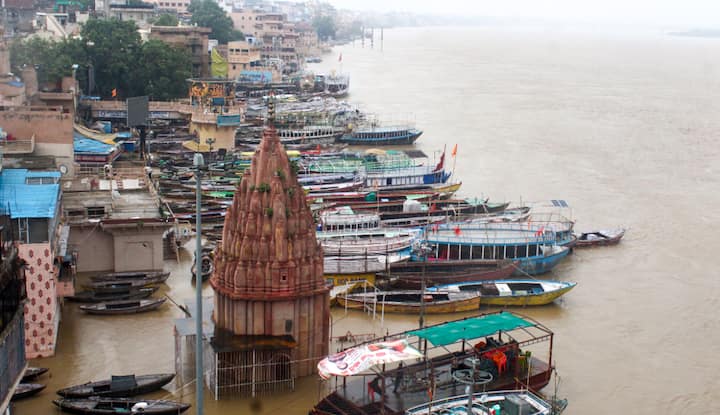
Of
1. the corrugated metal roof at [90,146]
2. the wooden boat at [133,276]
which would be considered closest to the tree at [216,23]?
the corrugated metal roof at [90,146]

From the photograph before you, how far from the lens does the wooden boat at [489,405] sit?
55.8 ft

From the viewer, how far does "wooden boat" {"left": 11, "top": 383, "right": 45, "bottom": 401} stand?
18672 millimetres

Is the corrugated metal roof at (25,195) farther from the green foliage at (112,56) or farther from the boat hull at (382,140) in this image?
the green foliage at (112,56)

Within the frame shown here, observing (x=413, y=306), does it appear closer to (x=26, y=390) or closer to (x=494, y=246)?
(x=494, y=246)

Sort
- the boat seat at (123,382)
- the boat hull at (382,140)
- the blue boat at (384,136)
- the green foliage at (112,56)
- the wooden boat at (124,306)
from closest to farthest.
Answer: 1. the boat seat at (123,382)
2. the wooden boat at (124,306)
3. the boat hull at (382,140)
4. the blue boat at (384,136)
5. the green foliage at (112,56)

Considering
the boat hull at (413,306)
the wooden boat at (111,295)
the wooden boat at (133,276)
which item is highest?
the wooden boat at (133,276)

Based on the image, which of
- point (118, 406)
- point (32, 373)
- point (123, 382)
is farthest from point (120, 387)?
point (32, 373)

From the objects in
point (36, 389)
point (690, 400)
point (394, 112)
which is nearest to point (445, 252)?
point (690, 400)

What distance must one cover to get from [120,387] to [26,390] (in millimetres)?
1978

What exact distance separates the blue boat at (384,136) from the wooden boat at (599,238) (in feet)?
76.2

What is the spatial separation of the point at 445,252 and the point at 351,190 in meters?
10.8

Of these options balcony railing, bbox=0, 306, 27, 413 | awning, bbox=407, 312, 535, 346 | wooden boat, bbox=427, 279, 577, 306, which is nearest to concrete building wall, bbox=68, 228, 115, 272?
wooden boat, bbox=427, 279, 577, 306

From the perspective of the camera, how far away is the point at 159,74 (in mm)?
58219

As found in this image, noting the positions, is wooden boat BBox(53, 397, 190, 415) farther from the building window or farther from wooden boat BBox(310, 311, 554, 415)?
the building window
